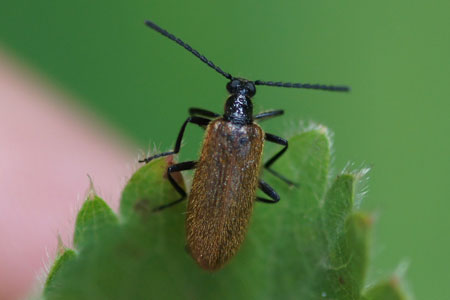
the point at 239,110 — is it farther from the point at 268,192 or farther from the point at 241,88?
the point at 268,192

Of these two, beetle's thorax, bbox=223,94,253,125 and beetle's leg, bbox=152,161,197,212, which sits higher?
beetle's thorax, bbox=223,94,253,125

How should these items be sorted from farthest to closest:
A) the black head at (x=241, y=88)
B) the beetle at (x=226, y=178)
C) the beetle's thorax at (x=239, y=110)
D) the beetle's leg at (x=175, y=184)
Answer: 1. the black head at (x=241, y=88)
2. the beetle's thorax at (x=239, y=110)
3. the beetle at (x=226, y=178)
4. the beetle's leg at (x=175, y=184)

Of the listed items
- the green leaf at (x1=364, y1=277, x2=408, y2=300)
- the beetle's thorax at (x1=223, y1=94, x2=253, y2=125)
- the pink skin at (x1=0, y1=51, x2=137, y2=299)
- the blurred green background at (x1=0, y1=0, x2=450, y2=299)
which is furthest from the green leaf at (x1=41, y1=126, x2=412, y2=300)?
the blurred green background at (x1=0, y1=0, x2=450, y2=299)

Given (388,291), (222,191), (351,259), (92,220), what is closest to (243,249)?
(222,191)

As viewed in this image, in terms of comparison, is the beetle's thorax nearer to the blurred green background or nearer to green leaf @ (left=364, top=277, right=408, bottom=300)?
the blurred green background

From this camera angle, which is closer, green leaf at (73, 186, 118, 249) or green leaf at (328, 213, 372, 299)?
green leaf at (328, 213, 372, 299)

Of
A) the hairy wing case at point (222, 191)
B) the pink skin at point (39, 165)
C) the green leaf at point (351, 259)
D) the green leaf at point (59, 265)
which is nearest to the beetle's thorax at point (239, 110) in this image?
the hairy wing case at point (222, 191)

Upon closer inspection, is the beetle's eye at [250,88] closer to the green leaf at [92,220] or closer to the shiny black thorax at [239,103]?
the shiny black thorax at [239,103]

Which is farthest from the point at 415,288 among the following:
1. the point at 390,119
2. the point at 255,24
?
the point at 255,24
